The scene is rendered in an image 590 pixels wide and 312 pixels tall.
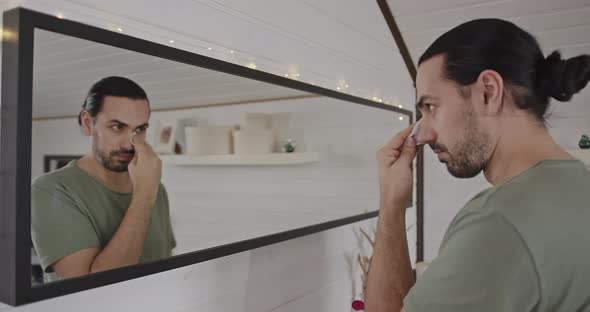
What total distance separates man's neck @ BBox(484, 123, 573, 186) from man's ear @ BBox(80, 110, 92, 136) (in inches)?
31.4

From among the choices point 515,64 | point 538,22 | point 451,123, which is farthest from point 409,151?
point 538,22

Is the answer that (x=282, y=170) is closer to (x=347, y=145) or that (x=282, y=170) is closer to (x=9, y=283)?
(x=347, y=145)

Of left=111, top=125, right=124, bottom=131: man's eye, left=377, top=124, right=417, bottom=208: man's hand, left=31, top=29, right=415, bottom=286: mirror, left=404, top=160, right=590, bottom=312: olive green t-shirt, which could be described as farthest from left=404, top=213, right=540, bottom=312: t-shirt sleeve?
left=111, top=125, right=124, bottom=131: man's eye

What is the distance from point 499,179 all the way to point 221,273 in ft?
2.27

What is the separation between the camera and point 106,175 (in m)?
0.86

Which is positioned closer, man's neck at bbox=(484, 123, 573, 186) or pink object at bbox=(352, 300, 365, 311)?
man's neck at bbox=(484, 123, 573, 186)

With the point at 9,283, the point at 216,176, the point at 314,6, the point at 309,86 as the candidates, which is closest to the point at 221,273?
the point at 216,176

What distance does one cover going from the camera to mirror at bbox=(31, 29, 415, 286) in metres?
0.75

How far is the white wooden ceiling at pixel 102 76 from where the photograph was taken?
2.41 ft

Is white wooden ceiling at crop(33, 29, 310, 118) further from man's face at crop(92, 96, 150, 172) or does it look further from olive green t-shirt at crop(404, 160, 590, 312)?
olive green t-shirt at crop(404, 160, 590, 312)

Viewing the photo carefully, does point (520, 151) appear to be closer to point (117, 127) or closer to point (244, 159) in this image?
point (244, 159)

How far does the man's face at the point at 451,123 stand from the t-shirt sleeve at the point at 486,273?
0.74 ft

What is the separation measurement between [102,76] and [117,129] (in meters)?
0.11

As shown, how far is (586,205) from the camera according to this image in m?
0.73
